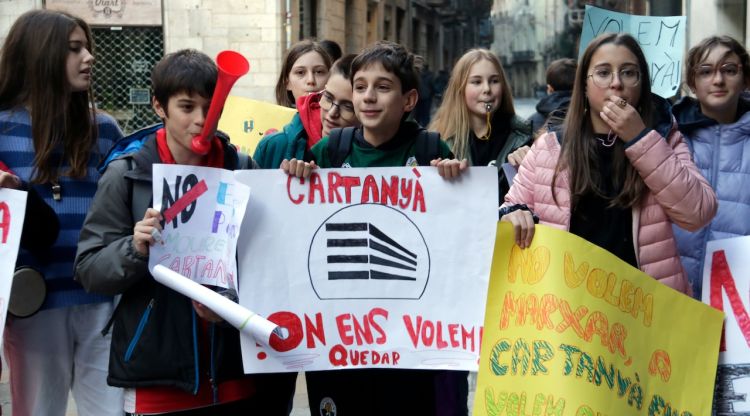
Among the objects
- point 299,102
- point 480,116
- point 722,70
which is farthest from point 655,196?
point 480,116

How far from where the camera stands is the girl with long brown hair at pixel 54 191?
392 cm

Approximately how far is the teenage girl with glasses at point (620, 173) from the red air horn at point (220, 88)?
93cm

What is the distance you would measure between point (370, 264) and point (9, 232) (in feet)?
3.85

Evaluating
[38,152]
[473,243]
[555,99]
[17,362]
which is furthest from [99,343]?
[555,99]

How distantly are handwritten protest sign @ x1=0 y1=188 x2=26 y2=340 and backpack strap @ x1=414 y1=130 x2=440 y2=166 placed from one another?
1.28 m

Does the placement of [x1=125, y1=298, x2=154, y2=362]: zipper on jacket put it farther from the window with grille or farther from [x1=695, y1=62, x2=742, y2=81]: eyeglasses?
the window with grille

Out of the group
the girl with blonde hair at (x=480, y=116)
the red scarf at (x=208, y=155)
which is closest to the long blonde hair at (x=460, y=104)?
the girl with blonde hair at (x=480, y=116)

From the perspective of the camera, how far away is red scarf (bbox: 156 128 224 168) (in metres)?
3.47

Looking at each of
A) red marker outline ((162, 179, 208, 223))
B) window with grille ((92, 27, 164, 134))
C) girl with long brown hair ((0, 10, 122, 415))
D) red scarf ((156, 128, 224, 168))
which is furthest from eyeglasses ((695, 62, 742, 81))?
window with grille ((92, 27, 164, 134))

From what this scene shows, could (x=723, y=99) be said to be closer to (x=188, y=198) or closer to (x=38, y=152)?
(x=188, y=198)

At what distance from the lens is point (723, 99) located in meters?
4.31

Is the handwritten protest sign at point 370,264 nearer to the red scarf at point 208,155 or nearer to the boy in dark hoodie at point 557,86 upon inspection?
the red scarf at point 208,155

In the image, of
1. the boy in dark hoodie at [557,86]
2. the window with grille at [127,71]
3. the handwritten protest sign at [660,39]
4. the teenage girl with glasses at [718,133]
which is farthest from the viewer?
the window with grille at [127,71]

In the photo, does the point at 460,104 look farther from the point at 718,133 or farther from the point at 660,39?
the point at 718,133
